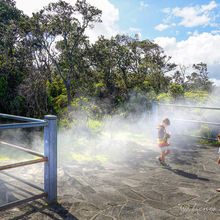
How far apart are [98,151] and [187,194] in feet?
9.90

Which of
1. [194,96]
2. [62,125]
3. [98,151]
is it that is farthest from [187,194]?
[194,96]

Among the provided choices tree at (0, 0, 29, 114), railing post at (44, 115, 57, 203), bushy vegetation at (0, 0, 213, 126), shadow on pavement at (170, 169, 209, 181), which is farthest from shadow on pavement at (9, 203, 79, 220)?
tree at (0, 0, 29, 114)

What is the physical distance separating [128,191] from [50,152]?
1.41 m

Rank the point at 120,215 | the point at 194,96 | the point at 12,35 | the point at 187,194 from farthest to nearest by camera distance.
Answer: the point at 12,35
the point at 194,96
the point at 187,194
the point at 120,215

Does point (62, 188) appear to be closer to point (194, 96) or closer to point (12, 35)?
point (194, 96)

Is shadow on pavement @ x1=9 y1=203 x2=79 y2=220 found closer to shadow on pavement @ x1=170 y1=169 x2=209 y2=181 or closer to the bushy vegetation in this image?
shadow on pavement @ x1=170 y1=169 x2=209 y2=181

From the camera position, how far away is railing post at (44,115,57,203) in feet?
8.88

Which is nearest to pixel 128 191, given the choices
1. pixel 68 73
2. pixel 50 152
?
pixel 50 152

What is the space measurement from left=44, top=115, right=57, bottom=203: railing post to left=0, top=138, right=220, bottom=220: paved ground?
255mm

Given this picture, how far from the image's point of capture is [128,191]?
3.36 m

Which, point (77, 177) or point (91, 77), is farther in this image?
point (91, 77)

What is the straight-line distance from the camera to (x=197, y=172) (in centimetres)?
437

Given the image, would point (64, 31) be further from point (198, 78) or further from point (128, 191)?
point (198, 78)

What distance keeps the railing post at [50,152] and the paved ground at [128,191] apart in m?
0.25
